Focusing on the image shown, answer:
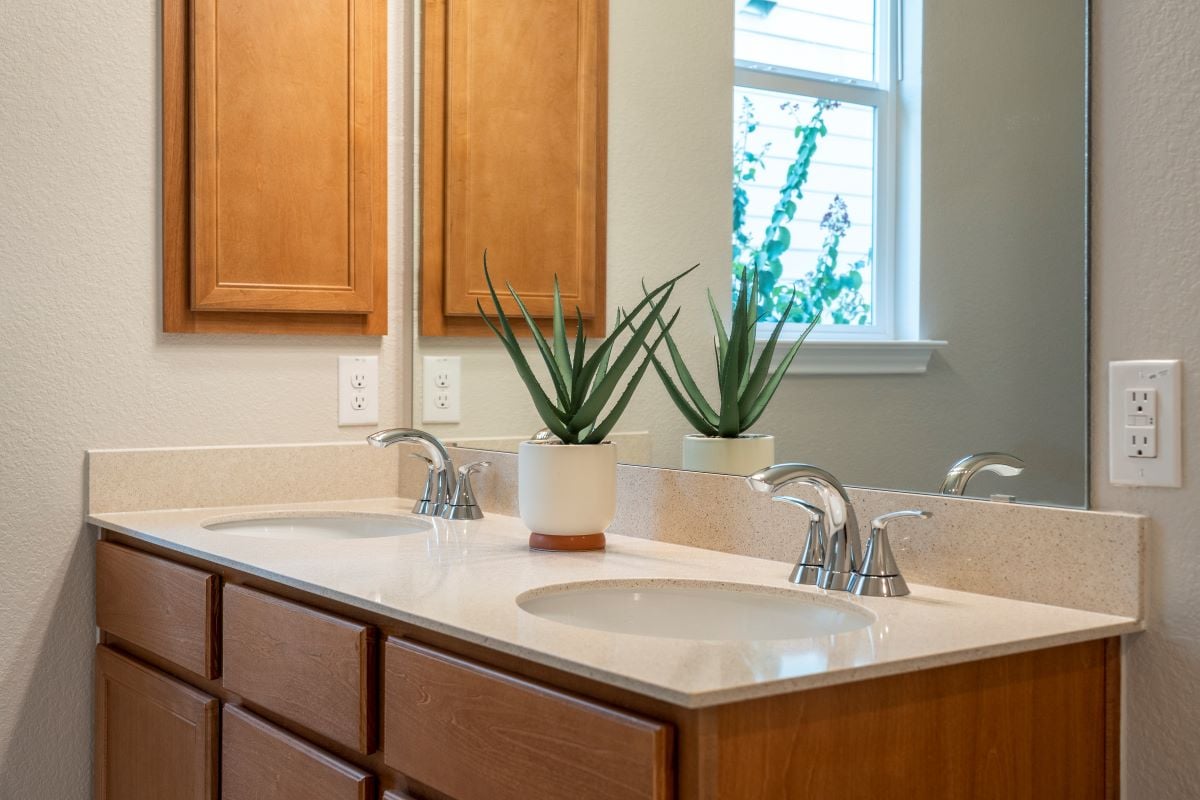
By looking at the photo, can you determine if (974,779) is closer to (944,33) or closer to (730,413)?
(730,413)

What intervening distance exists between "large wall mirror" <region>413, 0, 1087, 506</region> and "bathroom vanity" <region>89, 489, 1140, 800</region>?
0.59ft

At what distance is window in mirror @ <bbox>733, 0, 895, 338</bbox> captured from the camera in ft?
4.82

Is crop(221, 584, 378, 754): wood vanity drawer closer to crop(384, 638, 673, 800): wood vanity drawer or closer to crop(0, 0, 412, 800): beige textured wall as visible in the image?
crop(384, 638, 673, 800): wood vanity drawer

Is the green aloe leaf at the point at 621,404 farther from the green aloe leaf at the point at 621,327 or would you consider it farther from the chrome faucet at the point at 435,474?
the chrome faucet at the point at 435,474

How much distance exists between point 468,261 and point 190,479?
59 cm

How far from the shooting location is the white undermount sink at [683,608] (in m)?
1.32

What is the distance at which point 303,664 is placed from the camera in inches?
56.9

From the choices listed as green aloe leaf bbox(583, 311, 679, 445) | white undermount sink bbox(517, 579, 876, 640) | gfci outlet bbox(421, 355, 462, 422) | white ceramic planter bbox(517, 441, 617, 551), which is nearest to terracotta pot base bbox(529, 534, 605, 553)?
white ceramic planter bbox(517, 441, 617, 551)

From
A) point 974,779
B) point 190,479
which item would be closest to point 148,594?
point 190,479

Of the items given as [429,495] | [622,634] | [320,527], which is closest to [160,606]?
[320,527]

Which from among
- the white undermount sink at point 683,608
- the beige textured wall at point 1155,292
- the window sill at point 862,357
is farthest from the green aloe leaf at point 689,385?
the beige textured wall at point 1155,292

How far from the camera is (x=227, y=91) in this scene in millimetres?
2059

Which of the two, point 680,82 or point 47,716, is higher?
point 680,82

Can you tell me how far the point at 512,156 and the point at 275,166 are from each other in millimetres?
398
